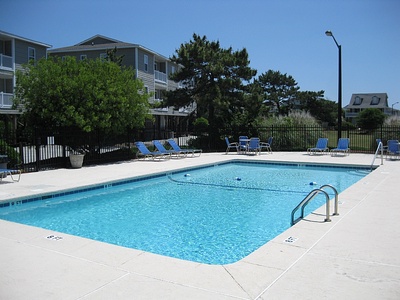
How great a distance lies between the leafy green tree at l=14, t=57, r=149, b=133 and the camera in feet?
46.1

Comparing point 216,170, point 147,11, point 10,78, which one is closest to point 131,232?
point 147,11

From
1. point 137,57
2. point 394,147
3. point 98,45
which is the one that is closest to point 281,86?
point 137,57

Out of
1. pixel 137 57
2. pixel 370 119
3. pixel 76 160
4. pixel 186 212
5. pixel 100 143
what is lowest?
pixel 186 212

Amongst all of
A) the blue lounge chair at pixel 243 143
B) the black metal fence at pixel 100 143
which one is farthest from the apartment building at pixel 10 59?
the blue lounge chair at pixel 243 143

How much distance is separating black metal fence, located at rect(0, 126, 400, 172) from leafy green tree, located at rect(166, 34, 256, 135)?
52.0 inches

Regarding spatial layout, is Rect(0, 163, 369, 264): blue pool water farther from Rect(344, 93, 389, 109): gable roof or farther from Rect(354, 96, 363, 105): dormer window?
Rect(354, 96, 363, 105): dormer window

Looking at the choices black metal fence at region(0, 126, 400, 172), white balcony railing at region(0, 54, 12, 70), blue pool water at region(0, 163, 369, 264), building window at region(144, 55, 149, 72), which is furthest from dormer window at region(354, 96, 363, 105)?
blue pool water at region(0, 163, 369, 264)

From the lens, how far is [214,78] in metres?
22.8

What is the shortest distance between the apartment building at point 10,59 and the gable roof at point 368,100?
79.7 metres

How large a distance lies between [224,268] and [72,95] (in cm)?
1181

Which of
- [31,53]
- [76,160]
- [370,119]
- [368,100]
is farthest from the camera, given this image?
→ [368,100]

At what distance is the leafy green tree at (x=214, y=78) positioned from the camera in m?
22.1

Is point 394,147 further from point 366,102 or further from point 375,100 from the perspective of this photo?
point 375,100

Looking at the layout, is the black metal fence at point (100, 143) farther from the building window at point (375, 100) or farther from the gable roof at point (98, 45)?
the building window at point (375, 100)
